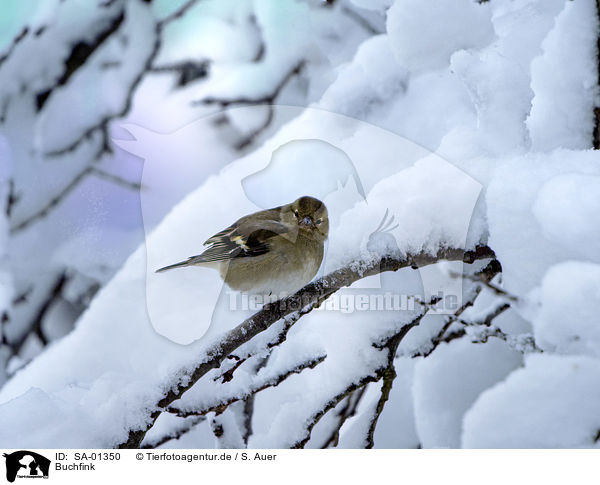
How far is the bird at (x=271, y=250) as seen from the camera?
89cm

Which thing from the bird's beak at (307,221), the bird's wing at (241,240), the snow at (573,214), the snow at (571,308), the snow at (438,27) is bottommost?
the bird's wing at (241,240)

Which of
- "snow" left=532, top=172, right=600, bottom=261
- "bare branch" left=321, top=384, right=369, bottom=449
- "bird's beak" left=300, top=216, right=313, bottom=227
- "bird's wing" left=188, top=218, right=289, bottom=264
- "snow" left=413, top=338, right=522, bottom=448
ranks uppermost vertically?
"snow" left=532, top=172, right=600, bottom=261

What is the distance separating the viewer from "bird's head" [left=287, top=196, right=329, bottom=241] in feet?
2.92

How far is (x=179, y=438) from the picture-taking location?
2.69 feet

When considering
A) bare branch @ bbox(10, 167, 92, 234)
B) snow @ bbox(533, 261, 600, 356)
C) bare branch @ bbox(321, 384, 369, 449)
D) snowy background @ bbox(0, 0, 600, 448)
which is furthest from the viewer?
bare branch @ bbox(10, 167, 92, 234)

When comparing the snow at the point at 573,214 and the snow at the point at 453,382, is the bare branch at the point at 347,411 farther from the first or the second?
the snow at the point at 573,214

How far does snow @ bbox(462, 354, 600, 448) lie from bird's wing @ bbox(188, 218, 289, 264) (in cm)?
49

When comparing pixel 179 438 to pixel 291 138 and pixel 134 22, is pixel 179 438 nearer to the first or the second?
pixel 291 138

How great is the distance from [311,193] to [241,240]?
0.16 metres
